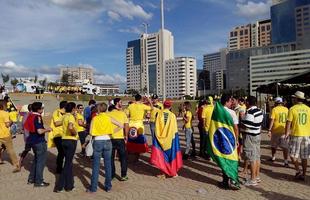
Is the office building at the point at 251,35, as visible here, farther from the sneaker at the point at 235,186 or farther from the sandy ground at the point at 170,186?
the sneaker at the point at 235,186

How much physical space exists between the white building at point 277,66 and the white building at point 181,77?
56.7 ft

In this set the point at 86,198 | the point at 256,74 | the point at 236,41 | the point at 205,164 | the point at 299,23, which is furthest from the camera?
the point at 236,41

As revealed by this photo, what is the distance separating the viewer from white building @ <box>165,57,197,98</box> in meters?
102

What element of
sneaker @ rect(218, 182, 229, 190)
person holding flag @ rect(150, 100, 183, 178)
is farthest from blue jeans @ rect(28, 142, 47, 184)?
sneaker @ rect(218, 182, 229, 190)

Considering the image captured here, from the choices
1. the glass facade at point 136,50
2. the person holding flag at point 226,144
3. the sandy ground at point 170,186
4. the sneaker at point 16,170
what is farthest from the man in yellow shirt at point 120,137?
the glass facade at point 136,50

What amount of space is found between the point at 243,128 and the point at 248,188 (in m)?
1.21

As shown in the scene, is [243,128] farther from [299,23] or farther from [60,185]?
[299,23]

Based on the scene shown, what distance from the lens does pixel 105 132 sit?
7.64m

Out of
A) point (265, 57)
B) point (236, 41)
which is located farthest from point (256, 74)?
point (236, 41)

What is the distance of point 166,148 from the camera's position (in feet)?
29.6

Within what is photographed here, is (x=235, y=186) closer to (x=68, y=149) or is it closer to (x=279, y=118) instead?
(x=279, y=118)

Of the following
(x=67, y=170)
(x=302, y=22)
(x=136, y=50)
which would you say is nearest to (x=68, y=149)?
(x=67, y=170)

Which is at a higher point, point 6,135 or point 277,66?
point 277,66

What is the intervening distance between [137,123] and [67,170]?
3.13 meters
